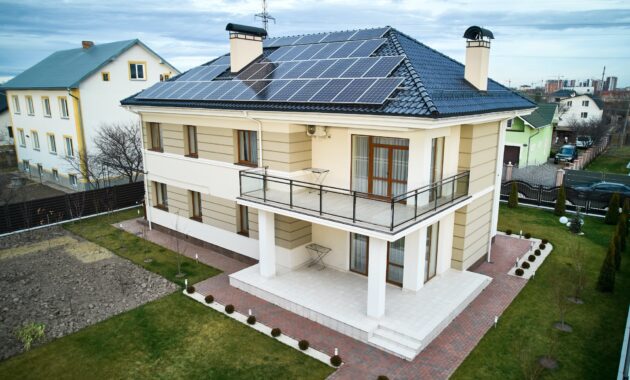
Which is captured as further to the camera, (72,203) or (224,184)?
(72,203)

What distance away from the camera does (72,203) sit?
22734 mm

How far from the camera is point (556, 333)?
12.0 metres

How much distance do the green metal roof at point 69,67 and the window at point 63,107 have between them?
3.13 ft

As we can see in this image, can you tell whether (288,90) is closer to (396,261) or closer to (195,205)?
(396,261)

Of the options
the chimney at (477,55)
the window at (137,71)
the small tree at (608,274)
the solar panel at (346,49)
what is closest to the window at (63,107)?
the window at (137,71)

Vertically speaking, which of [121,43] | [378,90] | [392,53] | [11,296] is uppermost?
[121,43]

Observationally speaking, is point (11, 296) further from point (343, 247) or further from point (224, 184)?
point (343, 247)

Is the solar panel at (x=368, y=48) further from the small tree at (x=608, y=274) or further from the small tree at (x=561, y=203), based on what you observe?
the small tree at (x=561, y=203)

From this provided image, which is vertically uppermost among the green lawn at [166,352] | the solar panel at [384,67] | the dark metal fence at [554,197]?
the solar panel at [384,67]

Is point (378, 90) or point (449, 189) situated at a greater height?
point (378, 90)

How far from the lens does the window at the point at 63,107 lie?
2922 cm

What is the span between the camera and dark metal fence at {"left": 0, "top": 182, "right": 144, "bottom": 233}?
68.4ft

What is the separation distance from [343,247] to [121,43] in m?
25.9

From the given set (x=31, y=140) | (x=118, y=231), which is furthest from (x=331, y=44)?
(x=31, y=140)
